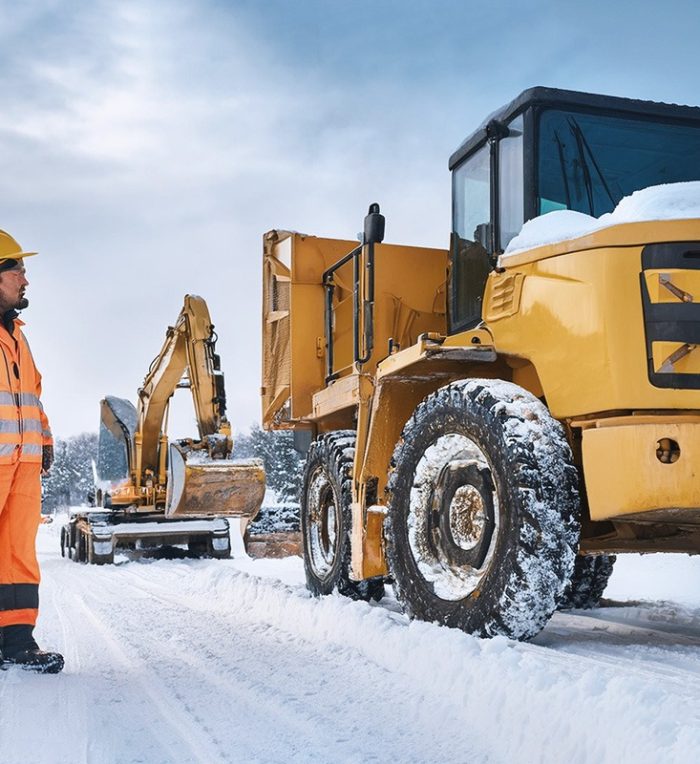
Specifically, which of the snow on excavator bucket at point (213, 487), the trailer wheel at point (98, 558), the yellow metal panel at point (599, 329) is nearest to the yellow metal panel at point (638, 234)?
the yellow metal panel at point (599, 329)

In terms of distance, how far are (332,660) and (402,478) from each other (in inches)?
43.9

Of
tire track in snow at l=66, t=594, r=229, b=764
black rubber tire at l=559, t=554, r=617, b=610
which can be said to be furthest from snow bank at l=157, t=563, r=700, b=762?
black rubber tire at l=559, t=554, r=617, b=610

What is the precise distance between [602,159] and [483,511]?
2147mm

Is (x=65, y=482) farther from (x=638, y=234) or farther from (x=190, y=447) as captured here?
(x=638, y=234)

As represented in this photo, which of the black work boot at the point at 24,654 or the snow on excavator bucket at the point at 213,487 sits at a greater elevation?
the snow on excavator bucket at the point at 213,487

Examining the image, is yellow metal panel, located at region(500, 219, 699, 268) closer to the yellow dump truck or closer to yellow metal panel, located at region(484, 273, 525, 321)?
the yellow dump truck

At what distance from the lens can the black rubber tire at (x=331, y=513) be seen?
6672mm

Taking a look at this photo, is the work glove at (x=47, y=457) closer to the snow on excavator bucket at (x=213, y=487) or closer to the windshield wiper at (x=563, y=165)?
the windshield wiper at (x=563, y=165)

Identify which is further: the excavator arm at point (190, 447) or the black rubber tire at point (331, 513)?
the excavator arm at point (190, 447)

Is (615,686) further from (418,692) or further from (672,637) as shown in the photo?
(672,637)

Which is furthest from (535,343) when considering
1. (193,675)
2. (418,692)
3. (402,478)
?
(193,675)

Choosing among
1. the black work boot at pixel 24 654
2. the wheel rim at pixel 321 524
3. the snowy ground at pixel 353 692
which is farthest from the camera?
the wheel rim at pixel 321 524

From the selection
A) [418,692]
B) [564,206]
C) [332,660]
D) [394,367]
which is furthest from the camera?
[394,367]

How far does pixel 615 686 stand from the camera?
307cm
